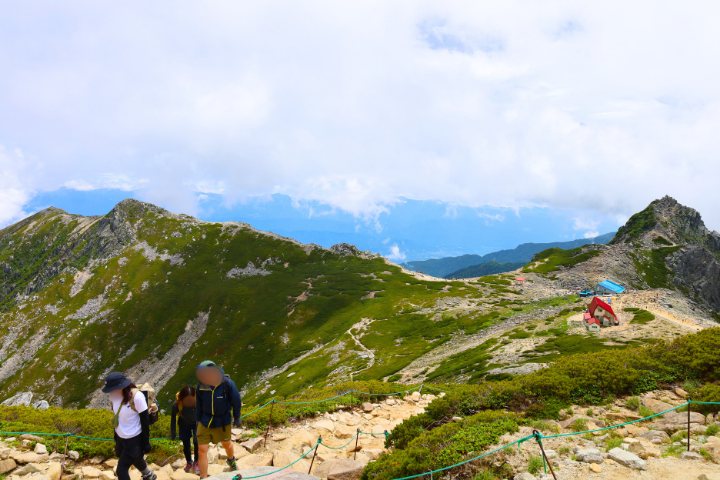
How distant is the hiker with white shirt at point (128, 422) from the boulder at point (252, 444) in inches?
189

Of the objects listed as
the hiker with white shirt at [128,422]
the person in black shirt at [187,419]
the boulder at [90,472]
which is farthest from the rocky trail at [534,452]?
the hiker with white shirt at [128,422]

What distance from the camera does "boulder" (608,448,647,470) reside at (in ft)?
30.2

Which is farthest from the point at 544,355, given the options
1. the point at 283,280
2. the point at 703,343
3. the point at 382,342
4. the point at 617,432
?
the point at 283,280

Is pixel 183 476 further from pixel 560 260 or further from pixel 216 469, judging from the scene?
pixel 560 260

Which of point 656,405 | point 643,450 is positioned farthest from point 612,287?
point 643,450

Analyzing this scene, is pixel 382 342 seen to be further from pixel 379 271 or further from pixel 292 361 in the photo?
pixel 379 271

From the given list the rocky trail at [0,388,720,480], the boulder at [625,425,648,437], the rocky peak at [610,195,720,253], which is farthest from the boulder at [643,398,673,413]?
the rocky peak at [610,195,720,253]

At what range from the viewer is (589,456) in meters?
9.85

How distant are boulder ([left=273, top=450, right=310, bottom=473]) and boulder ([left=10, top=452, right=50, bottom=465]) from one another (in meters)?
9.01

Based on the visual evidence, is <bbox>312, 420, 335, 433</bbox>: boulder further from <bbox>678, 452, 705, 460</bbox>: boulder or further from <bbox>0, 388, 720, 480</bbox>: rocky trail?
<bbox>678, 452, 705, 460</bbox>: boulder

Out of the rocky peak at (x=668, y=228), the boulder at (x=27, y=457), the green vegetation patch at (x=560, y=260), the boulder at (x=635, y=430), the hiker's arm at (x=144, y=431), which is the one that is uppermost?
the rocky peak at (x=668, y=228)

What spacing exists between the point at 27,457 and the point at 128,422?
234 inches

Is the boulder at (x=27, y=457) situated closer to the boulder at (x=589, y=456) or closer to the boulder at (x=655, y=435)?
the boulder at (x=589, y=456)

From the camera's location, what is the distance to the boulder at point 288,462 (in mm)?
13330
